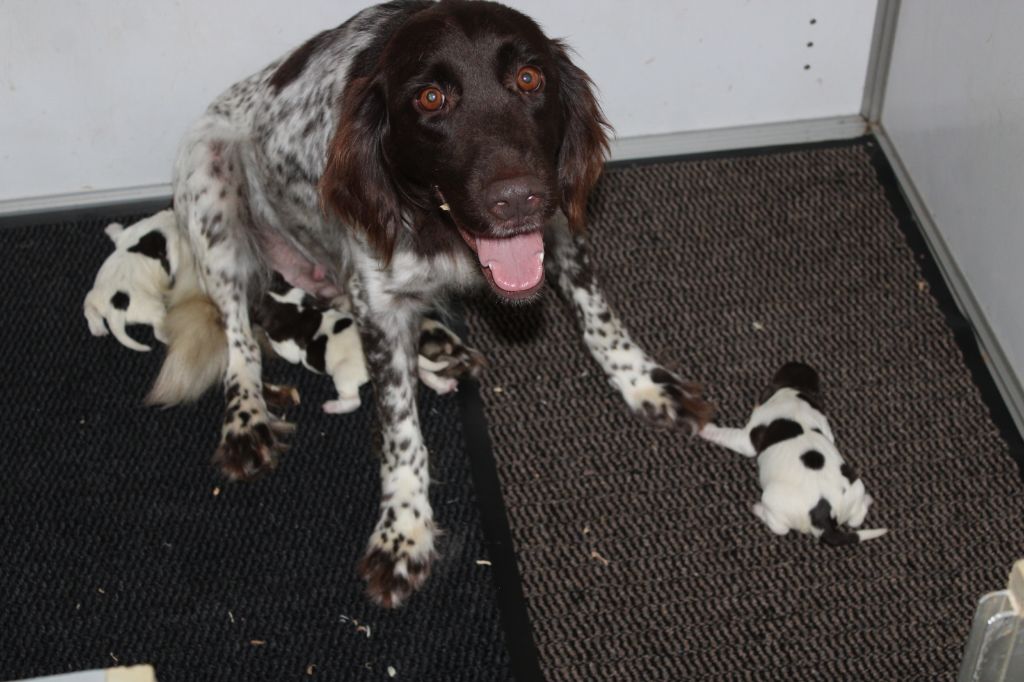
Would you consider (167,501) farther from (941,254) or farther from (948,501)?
(941,254)

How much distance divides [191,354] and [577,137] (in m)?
1.24

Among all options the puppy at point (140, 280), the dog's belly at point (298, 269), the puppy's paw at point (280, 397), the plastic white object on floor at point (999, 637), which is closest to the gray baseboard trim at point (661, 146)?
the puppy at point (140, 280)

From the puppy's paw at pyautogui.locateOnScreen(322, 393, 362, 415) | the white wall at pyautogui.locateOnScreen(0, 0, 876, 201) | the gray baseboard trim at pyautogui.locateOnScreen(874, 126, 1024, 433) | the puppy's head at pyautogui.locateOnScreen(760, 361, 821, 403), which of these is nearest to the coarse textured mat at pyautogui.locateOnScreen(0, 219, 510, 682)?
the puppy's paw at pyautogui.locateOnScreen(322, 393, 362, 415)

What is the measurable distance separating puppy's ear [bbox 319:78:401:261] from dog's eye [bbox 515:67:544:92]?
307 mm

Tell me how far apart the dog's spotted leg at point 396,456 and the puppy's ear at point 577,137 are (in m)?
0.52

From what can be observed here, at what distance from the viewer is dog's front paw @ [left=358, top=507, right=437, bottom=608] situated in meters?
3.03

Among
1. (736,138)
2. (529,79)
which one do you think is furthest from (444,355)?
(736,138)

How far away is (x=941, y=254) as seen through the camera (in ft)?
12.1

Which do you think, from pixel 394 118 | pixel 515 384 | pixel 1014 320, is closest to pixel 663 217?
pixel 515 384

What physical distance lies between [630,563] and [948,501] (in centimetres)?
81

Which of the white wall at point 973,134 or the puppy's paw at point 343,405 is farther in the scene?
the puppy's paw at point 343,405

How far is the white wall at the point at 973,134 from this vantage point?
3209 mm

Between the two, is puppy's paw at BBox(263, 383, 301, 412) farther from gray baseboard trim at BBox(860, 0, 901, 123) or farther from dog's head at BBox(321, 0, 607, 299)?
gray baseboard trim at BBox(860, 0, 901, 123)

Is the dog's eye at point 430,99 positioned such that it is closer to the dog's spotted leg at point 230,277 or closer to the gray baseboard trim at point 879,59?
the dog's spotted leg at point 230,277
